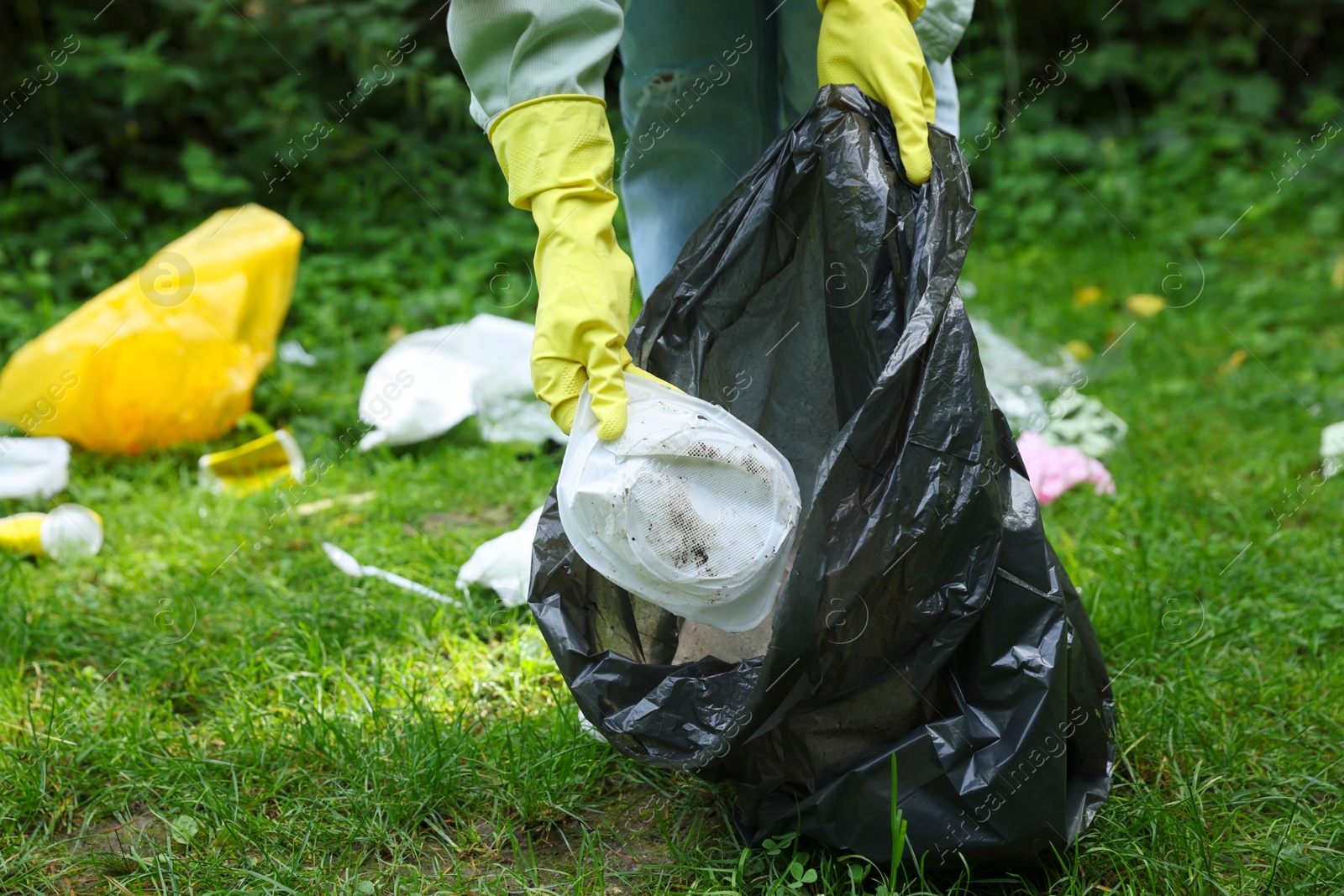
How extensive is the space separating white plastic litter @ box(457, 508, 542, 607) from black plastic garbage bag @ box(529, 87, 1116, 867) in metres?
0.57

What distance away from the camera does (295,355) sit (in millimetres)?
3566

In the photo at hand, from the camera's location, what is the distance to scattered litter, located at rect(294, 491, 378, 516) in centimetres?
265

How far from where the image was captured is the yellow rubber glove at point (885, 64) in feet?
4.77

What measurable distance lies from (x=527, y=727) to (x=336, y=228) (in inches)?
125

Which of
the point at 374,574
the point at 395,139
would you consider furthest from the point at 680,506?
the point at 395,139

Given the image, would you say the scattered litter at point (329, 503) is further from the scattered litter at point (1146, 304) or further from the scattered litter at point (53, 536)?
the scattered litter at point (1146, 304)

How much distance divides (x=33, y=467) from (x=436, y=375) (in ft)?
3.47

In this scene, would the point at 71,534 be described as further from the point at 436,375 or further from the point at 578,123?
the point at 578,123

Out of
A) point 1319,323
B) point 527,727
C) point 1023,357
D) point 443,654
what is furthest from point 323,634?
point 1319,323

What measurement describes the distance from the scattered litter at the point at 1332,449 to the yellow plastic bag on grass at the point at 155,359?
289 cm

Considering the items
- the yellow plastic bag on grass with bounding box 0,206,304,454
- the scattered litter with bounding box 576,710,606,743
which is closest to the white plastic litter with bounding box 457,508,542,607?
the scattered litter with bounding box 576,710,606,743

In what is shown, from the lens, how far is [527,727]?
172 cm

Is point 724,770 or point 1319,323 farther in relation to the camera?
point 1319,323

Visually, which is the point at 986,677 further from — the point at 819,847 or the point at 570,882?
the point at 570,882
